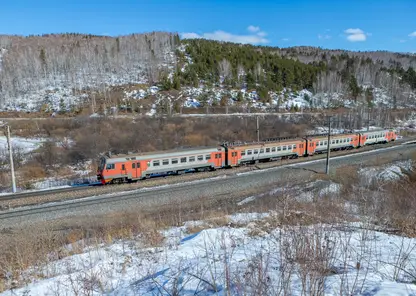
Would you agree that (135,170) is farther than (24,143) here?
No

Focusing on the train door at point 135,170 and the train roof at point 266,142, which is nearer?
the train door at point 135,170

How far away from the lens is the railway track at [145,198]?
15875 mm

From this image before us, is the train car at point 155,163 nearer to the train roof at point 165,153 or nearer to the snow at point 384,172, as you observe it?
the train roof at point 165,153

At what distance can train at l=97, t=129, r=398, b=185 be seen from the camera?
2108 centimetres

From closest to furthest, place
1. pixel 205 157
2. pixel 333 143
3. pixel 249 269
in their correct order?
pixel 249 269
pixel 205 157
pixel 333 143

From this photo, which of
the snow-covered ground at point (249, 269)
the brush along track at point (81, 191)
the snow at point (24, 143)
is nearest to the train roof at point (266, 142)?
the brush along track at point (81, 191)

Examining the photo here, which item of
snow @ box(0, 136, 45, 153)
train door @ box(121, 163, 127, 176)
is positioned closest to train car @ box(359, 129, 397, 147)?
train door @ box(121, 163, 127, 176)

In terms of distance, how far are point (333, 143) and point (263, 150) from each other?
1187 centimetres

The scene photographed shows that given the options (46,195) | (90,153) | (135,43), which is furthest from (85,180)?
(135,43)

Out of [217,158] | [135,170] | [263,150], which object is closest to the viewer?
[135,170]

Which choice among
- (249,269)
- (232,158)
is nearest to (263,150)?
(232,158)

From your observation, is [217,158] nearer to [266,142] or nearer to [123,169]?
[266,142]

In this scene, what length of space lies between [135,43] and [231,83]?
5528cm

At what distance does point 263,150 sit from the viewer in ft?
94.2
